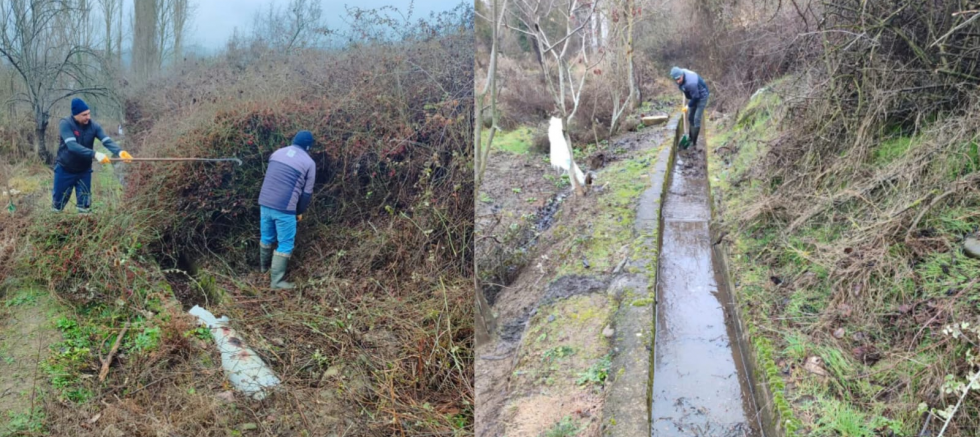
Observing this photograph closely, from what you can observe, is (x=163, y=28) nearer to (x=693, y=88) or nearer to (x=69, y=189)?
(x=69, y=189)

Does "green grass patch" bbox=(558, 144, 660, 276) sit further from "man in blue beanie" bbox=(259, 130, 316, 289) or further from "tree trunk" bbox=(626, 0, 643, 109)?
"tree trunk" bbox=(626, 0, 643, 109)

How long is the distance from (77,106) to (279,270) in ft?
4.13

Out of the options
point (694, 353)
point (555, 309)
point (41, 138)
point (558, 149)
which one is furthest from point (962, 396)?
point (558, 149)

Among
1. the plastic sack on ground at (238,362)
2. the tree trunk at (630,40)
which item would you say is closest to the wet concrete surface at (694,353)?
the plastic sack on ground at (238,362)

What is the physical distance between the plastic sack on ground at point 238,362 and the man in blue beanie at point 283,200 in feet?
1.03

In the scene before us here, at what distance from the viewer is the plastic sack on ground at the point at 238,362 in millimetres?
2752

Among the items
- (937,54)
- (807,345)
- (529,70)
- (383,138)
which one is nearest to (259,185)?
(383,138)

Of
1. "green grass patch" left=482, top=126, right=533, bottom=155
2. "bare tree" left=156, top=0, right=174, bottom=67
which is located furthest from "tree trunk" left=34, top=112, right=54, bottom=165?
"green grass patch" left=482, top=126, right=533, bottom=155

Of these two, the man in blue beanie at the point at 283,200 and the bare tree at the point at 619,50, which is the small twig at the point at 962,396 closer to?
the man in blue beanie at the point at 283,200

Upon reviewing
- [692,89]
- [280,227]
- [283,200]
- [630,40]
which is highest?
[630,40]

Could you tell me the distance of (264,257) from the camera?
314 cm

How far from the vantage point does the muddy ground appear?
381 cm

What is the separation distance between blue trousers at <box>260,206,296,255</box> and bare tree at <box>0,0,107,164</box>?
1079 mm

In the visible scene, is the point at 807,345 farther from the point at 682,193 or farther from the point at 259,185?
the point at 682,193
